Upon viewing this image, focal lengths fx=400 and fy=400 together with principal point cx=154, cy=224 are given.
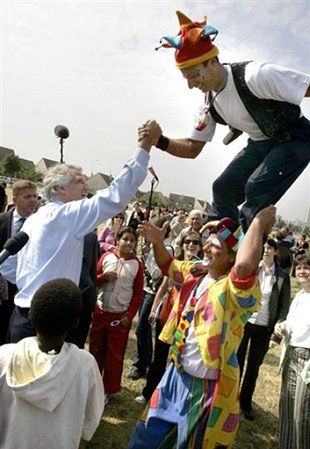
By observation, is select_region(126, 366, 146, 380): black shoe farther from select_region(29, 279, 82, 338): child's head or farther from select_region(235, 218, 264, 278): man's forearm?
select_region(29, 279, 82, 338): child's head

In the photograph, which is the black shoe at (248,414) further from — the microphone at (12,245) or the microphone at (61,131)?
the microphone at (12,245)

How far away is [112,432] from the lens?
4.25m

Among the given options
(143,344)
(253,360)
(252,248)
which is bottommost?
(143,344)

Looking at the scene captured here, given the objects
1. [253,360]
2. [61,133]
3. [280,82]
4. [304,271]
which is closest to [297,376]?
[304,271]

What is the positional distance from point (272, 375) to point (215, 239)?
4.47 meters

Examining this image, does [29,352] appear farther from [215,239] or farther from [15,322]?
[215,239]

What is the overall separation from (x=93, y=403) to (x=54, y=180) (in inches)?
63.9

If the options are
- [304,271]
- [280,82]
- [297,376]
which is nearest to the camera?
[280,82]

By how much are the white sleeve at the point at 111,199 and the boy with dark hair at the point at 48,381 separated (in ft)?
2.03

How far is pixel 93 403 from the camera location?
2205 millimetres

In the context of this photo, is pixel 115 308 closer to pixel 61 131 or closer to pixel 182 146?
pixel 61 131

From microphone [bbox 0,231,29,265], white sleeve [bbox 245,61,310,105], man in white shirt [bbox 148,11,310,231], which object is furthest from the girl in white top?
microphone [bbox 0,231,29,265]

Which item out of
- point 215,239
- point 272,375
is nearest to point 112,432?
point 215,239

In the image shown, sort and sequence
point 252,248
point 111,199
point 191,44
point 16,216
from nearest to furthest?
point 191,44, point 252,248, point 111,199, point 16,216
